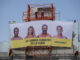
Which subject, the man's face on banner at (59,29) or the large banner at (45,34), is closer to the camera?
the large banner at (45,34)

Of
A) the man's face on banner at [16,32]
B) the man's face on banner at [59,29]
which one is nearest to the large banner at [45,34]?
the man's face on banner at [59,29]

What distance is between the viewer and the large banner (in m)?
29.1

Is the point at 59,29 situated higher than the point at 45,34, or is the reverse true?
the point at 59,29

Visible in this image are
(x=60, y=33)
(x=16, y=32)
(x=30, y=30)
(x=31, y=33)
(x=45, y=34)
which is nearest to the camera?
(x=60, y=33)

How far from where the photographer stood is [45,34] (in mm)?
29500

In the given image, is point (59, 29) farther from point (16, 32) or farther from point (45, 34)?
point (16, 32)

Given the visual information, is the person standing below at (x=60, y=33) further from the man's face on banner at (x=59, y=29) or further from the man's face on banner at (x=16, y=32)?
the man's face on banner at (x=16, y=32)

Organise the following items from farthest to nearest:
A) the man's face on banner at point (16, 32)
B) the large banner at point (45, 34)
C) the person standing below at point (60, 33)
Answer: the man's face on banner at point (16, 32) < the person standing below at point (60, 33) < the large banner at point (45, 34)

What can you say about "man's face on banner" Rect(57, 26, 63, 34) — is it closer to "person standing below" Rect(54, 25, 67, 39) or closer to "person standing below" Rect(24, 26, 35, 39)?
"person standing below" Rect(54, 25, 67, 39)

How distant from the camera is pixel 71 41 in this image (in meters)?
29.1

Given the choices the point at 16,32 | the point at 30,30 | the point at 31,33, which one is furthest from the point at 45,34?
the point at 16,32

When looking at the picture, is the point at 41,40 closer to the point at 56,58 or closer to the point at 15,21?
the point at 56,58

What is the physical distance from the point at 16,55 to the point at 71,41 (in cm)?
842

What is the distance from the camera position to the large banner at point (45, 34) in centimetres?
2908
